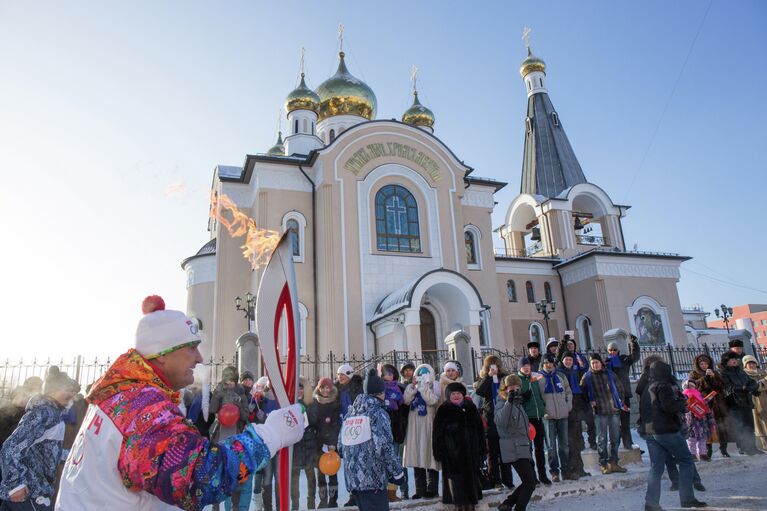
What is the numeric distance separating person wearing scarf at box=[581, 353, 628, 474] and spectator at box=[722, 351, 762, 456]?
71.5 inches

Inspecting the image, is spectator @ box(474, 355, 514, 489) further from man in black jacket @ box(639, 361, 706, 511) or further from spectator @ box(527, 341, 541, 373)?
man in black jacket @ box(639, 361, 706, 511)

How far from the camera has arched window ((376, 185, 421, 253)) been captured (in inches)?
801

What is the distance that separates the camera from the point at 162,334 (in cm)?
227

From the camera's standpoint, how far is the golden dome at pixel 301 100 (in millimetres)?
25969

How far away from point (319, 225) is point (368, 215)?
6.23 ft

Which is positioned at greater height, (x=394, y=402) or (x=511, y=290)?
(x=511, y=290)

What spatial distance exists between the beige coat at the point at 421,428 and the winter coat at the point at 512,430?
0.89 m

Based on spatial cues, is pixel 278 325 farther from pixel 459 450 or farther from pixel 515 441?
pixel 515 441

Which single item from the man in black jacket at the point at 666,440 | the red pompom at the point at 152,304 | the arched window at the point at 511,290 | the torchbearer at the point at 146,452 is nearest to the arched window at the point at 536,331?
the arched window at the point at 511,290

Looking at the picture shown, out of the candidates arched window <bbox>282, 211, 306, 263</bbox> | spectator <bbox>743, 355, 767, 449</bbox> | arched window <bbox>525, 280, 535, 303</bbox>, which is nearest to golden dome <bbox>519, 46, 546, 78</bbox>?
arched window <bbox>525, 280, 535, 303</bbox>

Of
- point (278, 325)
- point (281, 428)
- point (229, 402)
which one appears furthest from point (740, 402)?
point (281, 428)

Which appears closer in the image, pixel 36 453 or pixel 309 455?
pixel 36 453

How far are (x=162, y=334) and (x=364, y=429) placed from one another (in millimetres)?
3058

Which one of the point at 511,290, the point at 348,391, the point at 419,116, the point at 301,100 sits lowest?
the point at 348,391
